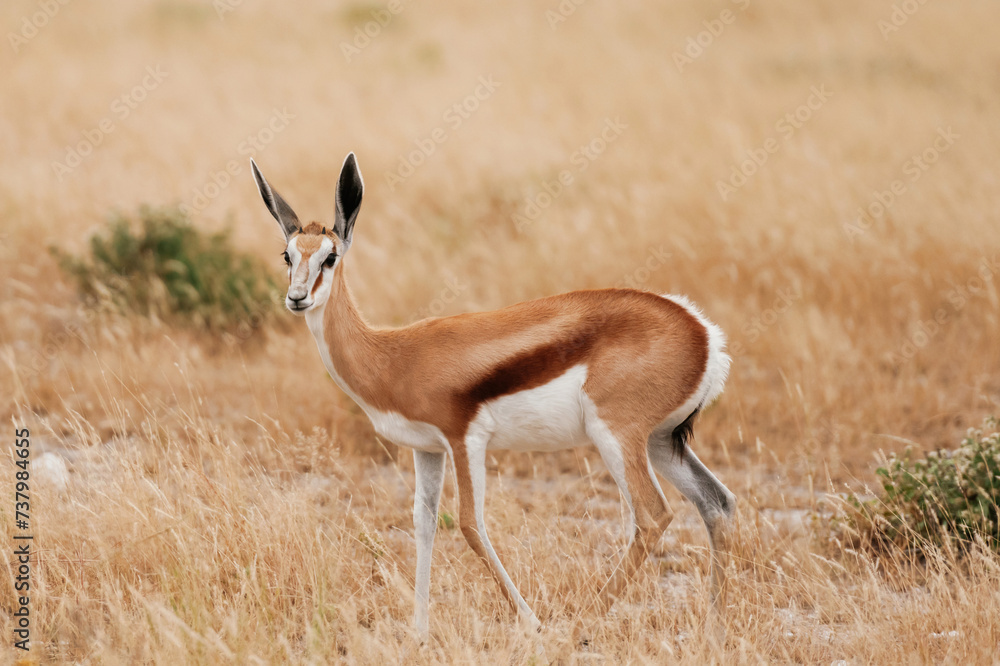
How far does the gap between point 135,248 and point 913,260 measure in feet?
24.6

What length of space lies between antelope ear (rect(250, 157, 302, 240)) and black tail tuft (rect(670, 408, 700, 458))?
6.31 feet

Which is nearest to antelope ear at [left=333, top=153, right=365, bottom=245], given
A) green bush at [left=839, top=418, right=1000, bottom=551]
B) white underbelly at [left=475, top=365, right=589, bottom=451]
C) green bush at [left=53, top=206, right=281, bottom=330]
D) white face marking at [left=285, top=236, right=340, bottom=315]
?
white face marking at [left=285, top=236, right=340, bottom=315]

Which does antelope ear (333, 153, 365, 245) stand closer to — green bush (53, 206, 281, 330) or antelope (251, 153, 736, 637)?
antelope (251, 153, 736, 637)

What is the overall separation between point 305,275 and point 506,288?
5.52 metres

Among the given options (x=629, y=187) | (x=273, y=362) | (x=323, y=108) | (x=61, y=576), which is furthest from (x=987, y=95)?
(x=61, y=576)

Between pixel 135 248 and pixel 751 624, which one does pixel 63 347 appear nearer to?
pixel 135 248

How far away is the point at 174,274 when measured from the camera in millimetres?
9305

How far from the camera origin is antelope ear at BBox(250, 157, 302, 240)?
4090mm

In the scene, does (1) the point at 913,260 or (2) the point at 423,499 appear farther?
(1) the point at 913,260

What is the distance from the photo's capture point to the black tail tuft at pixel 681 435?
4430 millimetres

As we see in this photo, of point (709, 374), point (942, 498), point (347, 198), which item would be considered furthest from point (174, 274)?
point (942, 498)

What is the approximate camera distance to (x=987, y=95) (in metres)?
15.1

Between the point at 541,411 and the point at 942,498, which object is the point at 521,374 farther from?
the point at 942,498

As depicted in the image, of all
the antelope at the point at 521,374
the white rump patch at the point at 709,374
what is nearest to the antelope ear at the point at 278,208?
the antelope at the point at 521,374
